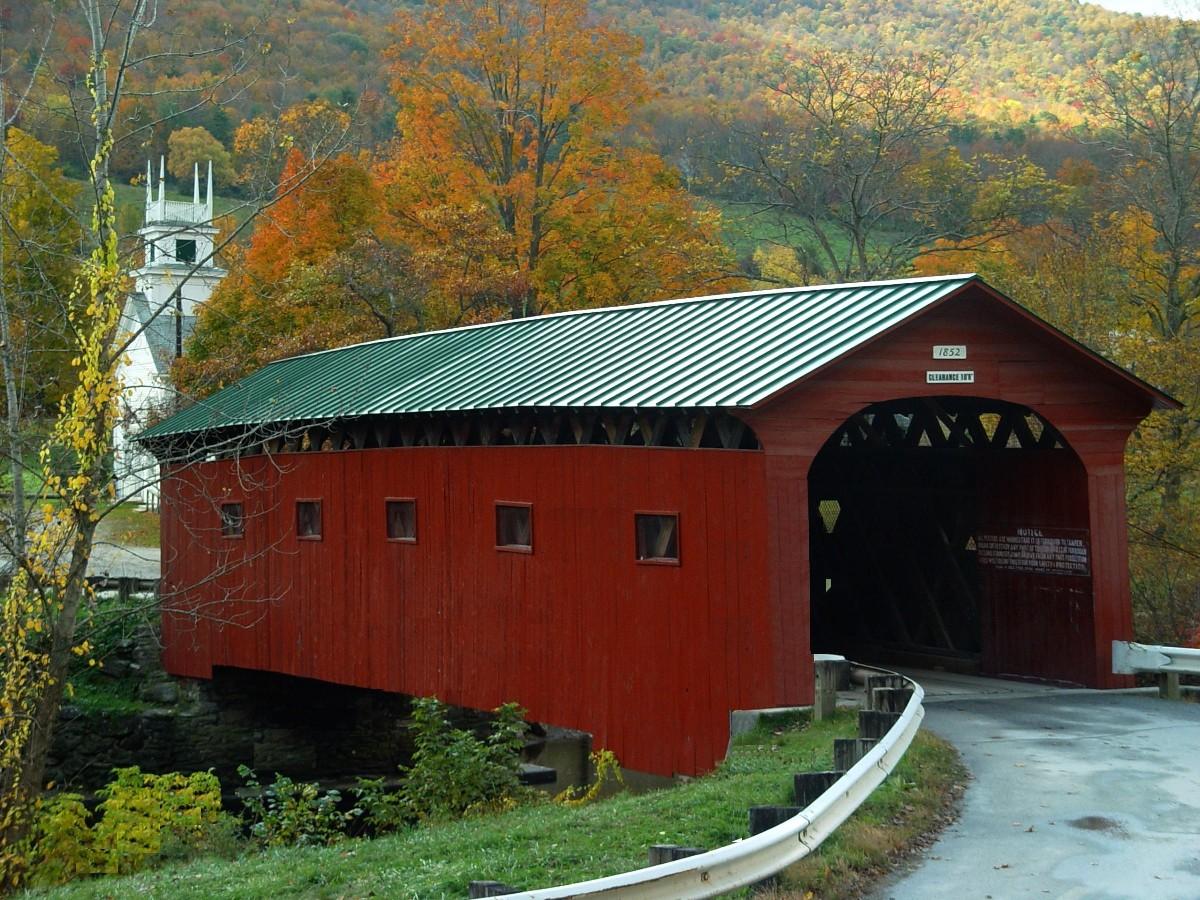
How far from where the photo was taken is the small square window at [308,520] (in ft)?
63.5

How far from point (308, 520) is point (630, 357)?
697 centimetres

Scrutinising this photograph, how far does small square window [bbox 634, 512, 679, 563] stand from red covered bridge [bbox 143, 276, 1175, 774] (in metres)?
0.03

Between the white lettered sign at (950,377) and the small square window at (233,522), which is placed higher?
the white lettered sign at (950,377)

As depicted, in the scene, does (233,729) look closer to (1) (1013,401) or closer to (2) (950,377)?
(2) (950,377)

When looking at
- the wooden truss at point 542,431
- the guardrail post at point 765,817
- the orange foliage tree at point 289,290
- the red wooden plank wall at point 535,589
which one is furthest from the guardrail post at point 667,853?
the orange foliage tree at point 289,290

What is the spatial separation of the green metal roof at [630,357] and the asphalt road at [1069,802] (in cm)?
366

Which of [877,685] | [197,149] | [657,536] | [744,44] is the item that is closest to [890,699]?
[877,685]

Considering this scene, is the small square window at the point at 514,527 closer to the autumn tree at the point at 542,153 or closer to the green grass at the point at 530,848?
the green grass at the point at 530,848

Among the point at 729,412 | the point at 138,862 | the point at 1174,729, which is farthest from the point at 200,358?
the point at 1174,729

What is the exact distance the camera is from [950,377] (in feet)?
44.2

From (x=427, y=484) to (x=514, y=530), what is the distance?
180cm

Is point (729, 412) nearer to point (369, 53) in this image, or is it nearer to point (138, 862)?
point (138, 862)

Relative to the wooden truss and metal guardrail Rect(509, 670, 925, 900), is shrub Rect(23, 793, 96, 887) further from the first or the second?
metal guardrail Rect(509, 670, 925, 900)

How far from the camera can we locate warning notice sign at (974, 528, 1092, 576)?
48.3 ft
